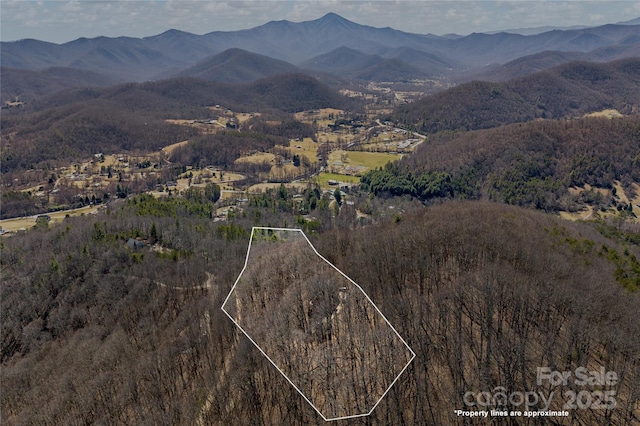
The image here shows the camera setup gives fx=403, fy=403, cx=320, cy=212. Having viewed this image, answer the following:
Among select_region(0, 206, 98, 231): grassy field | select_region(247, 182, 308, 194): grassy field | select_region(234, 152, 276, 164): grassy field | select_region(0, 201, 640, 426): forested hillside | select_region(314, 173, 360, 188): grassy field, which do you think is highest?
select_region(0, 201, 640, 426): forested hillside

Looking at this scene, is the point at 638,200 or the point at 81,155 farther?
the point at 81,155

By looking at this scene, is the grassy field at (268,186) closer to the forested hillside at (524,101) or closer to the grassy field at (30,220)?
the grassy field at (30,220)

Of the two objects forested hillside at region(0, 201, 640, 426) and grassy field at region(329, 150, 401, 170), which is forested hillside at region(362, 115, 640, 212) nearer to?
grassy field at region(329, 150, 401, 170)

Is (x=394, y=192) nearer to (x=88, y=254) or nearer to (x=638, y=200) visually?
(x=638, y=200)

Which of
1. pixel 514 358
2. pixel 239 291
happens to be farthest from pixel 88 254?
pixel 239 291

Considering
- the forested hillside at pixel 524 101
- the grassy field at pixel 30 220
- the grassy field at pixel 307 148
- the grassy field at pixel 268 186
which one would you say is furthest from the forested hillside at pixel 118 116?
the grassy field at pixel 268 186

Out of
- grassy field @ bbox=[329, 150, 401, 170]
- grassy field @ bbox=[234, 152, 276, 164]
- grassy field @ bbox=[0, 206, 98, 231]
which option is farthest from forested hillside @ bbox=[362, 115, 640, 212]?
grassy field @ bbox=[0, 206, 98, 231]
